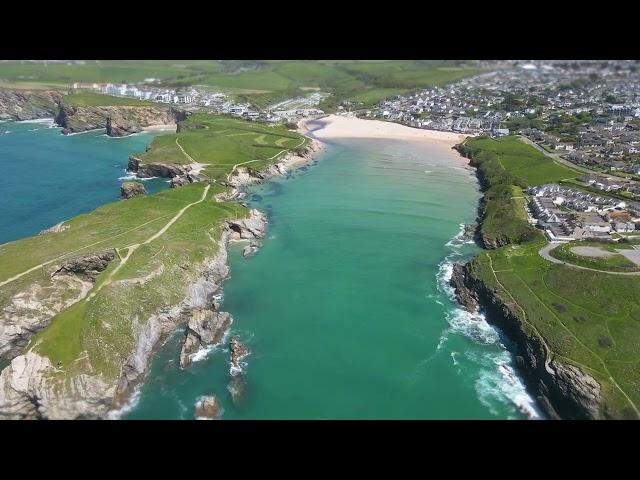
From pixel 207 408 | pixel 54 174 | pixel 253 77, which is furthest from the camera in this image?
pixel 253 77

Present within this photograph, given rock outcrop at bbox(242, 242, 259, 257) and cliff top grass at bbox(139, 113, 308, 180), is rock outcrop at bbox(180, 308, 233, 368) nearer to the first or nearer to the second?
rock outcrop at bbox(242, 242, 259, 257)

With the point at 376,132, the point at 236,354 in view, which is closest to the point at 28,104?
the point at 376,132

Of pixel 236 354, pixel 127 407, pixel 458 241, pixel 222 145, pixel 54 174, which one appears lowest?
pixel 54 174

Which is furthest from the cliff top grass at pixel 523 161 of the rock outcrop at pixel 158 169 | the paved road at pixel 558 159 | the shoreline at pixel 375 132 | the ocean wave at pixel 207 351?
the rock outcrop at pixel 158 169

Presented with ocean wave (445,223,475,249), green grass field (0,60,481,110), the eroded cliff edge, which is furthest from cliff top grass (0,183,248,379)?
green grass field (0,60,481,110)

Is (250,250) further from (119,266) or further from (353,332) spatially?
(353,332)
